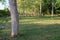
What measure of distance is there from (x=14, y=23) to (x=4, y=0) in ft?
6.63

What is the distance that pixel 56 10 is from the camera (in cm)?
5538

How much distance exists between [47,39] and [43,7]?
4625cm

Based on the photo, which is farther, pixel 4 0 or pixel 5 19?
pixel 4 0

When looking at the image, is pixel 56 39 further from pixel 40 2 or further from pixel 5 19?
pixel 40 2

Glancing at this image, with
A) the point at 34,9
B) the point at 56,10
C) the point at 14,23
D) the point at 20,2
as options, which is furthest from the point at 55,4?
the point at 14,23

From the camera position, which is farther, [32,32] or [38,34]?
[32,32]

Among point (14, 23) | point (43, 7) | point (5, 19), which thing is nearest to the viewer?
point (5, 19)

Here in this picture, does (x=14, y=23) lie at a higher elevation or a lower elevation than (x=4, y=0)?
lower

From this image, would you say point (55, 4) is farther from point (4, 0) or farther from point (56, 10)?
Result: point (4, 0)

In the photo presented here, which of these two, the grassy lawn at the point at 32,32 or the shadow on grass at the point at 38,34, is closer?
the grassy lawn at the point at 32,32

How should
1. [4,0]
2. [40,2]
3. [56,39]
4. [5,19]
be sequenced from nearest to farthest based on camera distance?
[5,19] → [4,0] → [56,39] → [40,2]

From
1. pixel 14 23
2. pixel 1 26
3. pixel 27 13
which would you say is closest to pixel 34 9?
pixel 27 13

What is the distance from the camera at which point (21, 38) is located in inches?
446

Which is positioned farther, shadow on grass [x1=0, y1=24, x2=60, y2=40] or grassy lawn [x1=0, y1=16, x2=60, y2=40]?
shadow on grass [x1=0, y1=24, x2=60, y2=40]
